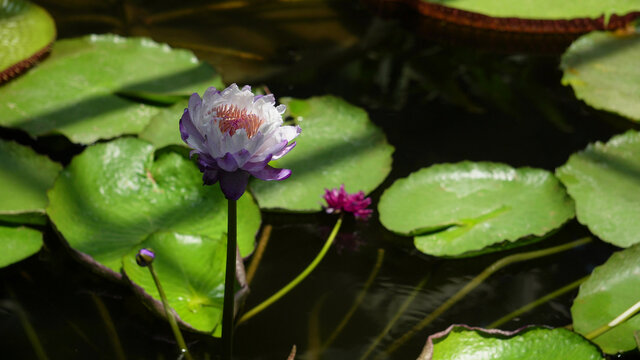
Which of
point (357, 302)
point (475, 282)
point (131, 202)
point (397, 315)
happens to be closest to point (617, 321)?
point (475, 282)

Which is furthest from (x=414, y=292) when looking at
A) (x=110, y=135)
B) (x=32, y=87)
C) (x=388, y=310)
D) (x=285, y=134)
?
(x=32, y=87)

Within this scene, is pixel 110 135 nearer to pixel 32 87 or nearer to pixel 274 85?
pixel 32 87

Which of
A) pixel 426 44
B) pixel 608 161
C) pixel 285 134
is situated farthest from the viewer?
pixel 426 44

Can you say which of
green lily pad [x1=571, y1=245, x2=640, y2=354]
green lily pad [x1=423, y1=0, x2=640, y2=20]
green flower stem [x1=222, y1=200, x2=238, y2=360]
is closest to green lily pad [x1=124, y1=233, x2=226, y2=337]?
green flower stem [x1=222, y1=200, x2=238, y2=360]

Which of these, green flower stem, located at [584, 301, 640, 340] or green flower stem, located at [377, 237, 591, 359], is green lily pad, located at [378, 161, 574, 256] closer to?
green flower stem, located at [377, 237, 591, 359]

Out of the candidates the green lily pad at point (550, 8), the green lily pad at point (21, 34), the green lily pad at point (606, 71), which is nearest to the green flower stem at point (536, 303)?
the green lily pad at point (606, 71)
